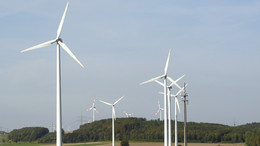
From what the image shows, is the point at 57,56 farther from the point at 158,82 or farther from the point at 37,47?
the point at 158,82

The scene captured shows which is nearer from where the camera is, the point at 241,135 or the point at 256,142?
the point at 256,142

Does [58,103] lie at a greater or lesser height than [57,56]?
lesser

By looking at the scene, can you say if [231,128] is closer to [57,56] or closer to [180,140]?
[180,140]

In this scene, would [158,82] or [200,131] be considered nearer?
[158,82]

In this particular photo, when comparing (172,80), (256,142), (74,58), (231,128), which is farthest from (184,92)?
(231,128)

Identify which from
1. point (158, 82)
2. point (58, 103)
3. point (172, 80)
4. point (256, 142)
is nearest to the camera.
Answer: point (58, 103)

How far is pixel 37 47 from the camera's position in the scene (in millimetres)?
52344

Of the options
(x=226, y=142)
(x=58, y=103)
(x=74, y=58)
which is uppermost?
(x=74, y=58)

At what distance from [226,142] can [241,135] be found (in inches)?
289

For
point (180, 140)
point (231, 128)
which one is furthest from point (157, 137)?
point (231, 128)

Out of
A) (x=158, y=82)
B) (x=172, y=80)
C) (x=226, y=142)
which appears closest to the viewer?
(x=172, y=80)

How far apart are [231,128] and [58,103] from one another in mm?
155721

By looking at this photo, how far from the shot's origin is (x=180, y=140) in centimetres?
18125

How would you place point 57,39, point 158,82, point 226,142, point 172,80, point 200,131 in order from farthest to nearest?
point 200,131 → point 226,142 → point 158,82 → point 172,80 → point 57,39
